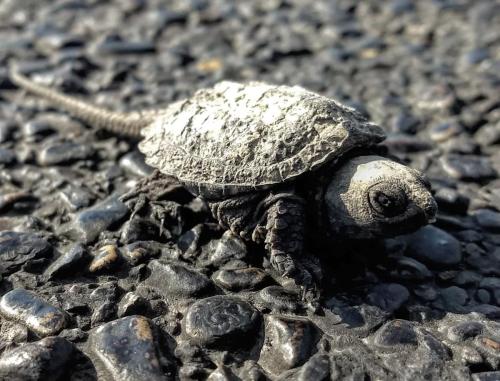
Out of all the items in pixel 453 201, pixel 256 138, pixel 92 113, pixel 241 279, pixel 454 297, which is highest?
pixel 256 138

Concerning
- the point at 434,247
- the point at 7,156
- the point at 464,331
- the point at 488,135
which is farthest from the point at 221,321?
the point at 488,135

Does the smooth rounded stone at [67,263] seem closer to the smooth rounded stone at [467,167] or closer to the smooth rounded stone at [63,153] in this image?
the smooth rounded stone at [63,153]

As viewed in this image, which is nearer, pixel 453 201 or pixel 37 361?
pixel 37 361

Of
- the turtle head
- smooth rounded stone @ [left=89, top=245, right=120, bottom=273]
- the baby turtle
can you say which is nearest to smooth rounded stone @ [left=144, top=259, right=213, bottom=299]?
smooth rounded stone @ [left=89, top=245, right=120, bottom=273]

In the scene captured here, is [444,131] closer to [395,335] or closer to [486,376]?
[395,335]

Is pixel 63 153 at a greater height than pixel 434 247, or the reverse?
pixel 63 153
